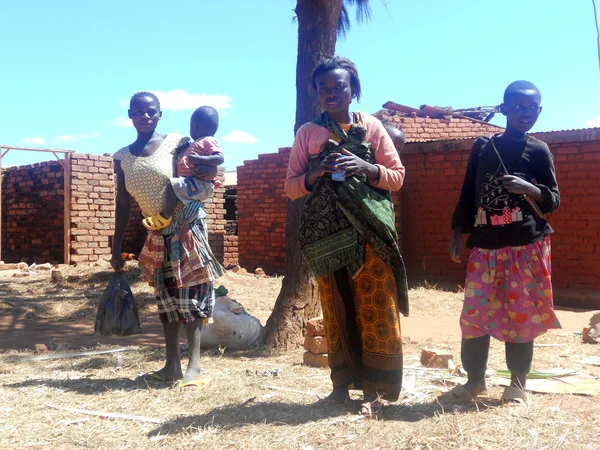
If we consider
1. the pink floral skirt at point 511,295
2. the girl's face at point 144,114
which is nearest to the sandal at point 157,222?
the girl's face at point 144,114

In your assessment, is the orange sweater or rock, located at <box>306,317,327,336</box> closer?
the orange sweater

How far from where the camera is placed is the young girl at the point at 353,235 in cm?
285

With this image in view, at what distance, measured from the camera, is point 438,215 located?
8859 mm

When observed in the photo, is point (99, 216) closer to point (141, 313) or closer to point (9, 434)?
point (141, 313)

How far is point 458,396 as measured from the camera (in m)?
3.15

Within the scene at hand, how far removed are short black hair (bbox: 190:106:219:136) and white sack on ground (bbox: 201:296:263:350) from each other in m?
1.72

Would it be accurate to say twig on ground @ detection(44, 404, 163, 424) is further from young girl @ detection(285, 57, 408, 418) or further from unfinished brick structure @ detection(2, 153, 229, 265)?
unfinished brick structure @ detection(2, 153, 229, 265)

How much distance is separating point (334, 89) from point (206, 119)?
974 mm

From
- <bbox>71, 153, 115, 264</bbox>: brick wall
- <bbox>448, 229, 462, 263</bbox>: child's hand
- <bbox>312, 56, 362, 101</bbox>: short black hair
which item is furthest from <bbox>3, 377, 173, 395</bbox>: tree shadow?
<bbox>71, 153, 115, 264</bbox>: brick wall

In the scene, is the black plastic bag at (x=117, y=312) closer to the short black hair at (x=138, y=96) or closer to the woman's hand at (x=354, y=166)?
the short black hair at (x=138, y=96)

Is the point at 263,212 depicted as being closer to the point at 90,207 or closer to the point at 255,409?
the point at 90,207

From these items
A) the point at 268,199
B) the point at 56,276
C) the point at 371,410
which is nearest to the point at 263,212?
the point at 268,199

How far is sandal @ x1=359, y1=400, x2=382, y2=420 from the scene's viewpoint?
284 centimetres

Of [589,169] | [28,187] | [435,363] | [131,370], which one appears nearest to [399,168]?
[435,363]
